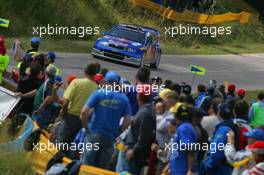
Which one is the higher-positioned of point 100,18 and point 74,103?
point 74,103

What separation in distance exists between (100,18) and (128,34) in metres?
12.1

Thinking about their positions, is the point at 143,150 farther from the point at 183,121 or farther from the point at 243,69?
the point at 243,69

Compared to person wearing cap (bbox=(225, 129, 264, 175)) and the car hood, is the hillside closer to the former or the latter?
the car hood

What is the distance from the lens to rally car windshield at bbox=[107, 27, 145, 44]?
28041 millimetres

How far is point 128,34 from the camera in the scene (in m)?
28.4

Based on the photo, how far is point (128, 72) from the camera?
26.0m

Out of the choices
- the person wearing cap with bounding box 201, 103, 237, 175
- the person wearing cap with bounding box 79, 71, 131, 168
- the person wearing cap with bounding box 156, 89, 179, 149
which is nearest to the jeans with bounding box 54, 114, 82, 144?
the person wearing cap with bounding box 79, 71, 131, 168

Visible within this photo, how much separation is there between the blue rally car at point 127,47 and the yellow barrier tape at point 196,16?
52.8 ft

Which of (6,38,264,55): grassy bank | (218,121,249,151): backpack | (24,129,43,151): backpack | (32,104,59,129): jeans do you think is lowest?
(6,38,264,55): grassy bank

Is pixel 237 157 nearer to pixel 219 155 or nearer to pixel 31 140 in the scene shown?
pixel 219 155

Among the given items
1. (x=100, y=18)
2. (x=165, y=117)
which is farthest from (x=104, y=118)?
(x=100, y=18)

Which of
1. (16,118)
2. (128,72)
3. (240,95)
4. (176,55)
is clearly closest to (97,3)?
(176,55)

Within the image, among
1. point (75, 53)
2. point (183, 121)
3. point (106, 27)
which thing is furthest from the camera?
point (106, 27)

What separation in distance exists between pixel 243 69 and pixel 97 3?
992cm
